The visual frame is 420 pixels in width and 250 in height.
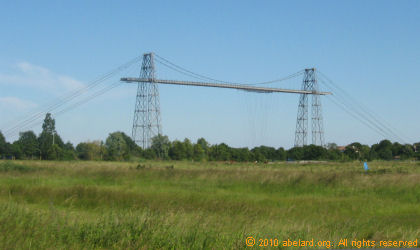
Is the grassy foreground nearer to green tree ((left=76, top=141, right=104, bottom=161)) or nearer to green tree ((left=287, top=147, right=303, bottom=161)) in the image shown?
green tree ((left=287, top=147, right=303, bottom=161))

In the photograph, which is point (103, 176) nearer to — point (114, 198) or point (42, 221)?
point (114, 198)

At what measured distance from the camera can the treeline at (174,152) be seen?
66762mm

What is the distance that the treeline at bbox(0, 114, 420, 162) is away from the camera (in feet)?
219

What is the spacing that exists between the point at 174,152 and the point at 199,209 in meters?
65.3

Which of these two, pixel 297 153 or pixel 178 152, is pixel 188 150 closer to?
pixel 178 152

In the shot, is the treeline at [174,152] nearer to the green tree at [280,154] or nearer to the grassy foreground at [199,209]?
the green tree at [280,154]

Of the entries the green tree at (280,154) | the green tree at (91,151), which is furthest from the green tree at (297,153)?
the green tree at (91,151)

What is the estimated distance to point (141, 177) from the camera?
84.7ft

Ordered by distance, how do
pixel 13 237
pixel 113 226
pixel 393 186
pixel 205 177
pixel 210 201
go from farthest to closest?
pixel 205 177, pixel 393 186, pixel 210 201, pixel 113 226, pixel 13 237

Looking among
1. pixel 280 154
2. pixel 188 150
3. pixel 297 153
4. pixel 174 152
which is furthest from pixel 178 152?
pixel 280 154

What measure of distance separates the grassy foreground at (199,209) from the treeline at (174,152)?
117 ft

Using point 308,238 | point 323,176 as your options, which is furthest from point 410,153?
point 308,238

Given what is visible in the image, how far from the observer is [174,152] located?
80.1m

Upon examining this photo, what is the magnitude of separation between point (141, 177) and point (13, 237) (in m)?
18.1
